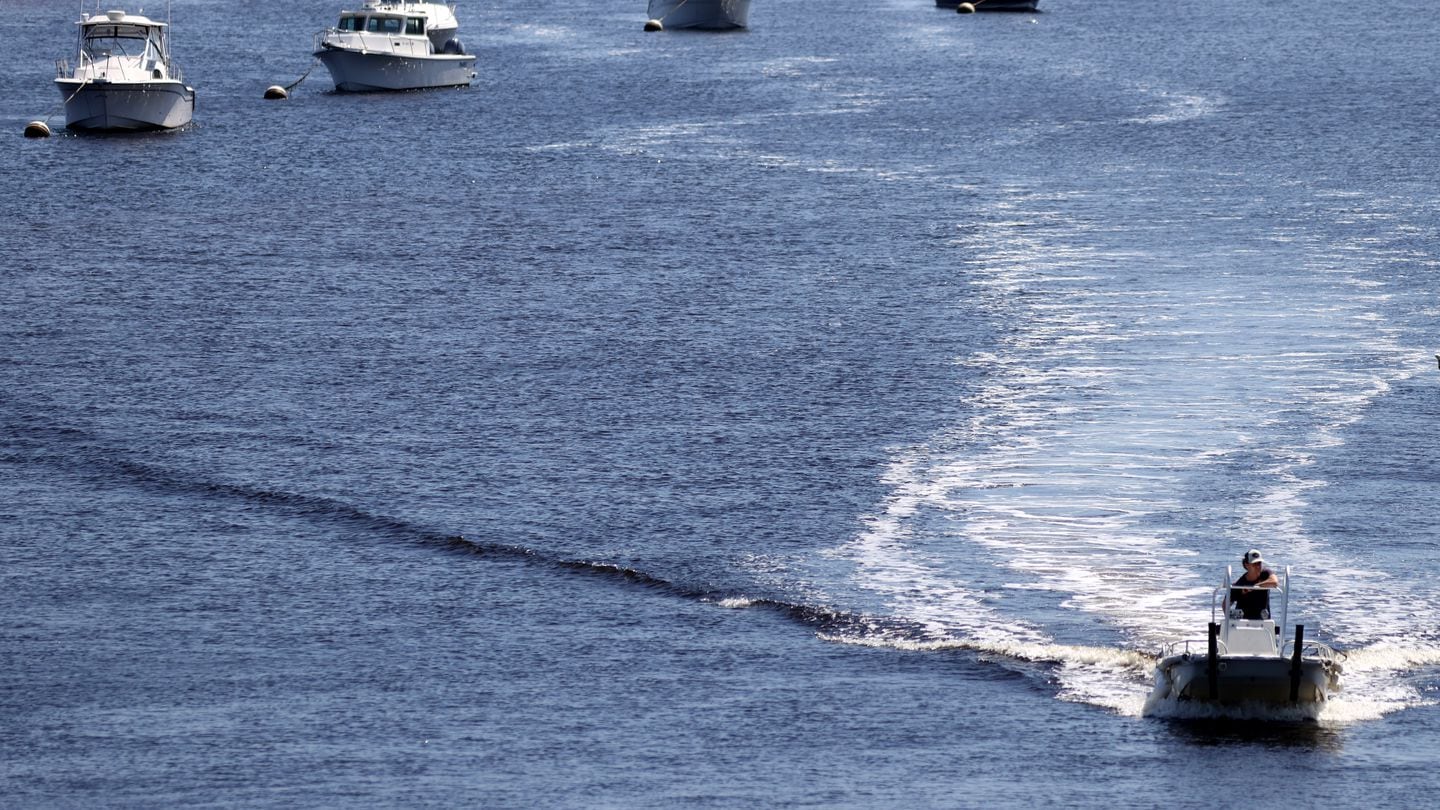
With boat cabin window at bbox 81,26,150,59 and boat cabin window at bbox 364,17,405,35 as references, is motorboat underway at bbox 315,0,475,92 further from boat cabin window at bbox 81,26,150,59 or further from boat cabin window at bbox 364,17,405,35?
boat cabin window at bbox 81,26,150,59

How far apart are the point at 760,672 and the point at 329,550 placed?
37.7 ft

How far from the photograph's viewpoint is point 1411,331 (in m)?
65.5

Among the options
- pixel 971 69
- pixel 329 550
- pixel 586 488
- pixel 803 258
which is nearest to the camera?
pixel 329 550

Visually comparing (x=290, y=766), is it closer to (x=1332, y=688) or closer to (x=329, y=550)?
(x=329, y=550)

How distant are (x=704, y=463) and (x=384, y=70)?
82.9 m

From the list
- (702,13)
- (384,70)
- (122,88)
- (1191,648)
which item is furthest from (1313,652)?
(702,13)

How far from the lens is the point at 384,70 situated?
428ft

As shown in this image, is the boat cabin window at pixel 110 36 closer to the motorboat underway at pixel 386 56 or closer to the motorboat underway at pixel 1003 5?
the motorboat underway at pixel 386 56

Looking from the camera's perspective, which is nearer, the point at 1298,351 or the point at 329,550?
the point at 329,550

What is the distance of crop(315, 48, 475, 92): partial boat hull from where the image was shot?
130000mm

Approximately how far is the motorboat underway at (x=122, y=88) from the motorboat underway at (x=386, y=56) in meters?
17.8

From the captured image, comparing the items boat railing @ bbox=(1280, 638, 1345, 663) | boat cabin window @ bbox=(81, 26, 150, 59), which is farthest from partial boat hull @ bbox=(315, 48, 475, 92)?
boat railing @ bbox=(1280, 638, 1345, 663)

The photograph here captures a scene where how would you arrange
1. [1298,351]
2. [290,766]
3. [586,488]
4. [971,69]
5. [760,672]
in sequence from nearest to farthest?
[290,766], [760,672], [586,488], [1298,351], [971,69]

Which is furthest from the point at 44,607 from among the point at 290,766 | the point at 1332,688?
the point at 1332,688
